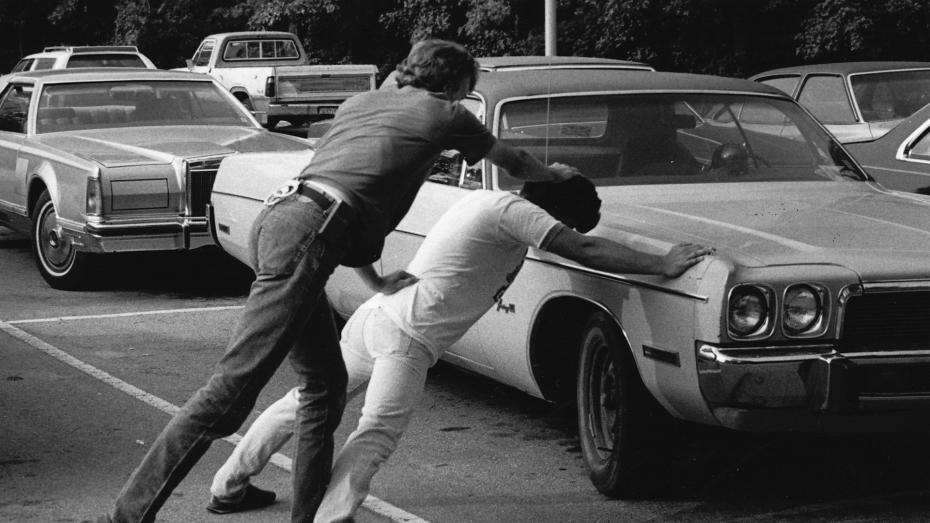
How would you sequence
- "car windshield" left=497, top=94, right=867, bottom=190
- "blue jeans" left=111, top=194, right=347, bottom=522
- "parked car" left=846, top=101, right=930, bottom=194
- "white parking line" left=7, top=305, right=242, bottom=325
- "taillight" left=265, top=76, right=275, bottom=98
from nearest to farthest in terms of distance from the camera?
"blue jeans" left=111, top=194, right=347, bottom=522 < "car windshield" left=497, top=94, right=867, bottom=190 < "parked car" left=846, top=101, right=930, bottom=194 < "white parking line" left=7, top=305, right=242, bottom=325 < "taillight" left=265, top=76, right=275, bottom=98

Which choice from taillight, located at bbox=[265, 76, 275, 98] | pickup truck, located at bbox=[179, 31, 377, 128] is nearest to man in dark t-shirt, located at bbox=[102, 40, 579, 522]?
pickup truck, located at bbox=[179, 31, 377, 128]

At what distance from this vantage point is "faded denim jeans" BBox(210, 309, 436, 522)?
4590mm

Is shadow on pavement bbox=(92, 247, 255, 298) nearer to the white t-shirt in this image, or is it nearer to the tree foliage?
the white t-shirt

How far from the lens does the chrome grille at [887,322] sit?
471cm

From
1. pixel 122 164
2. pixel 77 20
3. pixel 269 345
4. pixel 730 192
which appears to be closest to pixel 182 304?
pixel 122 164

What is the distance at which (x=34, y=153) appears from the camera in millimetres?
10711

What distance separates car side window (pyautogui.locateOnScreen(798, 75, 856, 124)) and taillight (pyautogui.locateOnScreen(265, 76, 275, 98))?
10541 mm

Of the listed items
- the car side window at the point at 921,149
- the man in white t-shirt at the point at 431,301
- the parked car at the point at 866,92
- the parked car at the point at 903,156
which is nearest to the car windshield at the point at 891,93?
the parked car at the point at 866,92

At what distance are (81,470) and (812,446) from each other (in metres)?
2.89

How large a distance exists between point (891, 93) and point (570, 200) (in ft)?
31.3

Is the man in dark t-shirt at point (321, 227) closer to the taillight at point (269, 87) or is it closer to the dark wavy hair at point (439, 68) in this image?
the dark wavy hair at point (439, 68)

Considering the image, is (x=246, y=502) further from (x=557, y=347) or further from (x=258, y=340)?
(x=557, y=347)

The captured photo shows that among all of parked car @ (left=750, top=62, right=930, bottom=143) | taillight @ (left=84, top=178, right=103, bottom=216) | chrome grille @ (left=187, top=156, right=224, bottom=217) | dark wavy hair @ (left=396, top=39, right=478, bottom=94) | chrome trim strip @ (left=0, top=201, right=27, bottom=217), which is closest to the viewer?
dark wavy hair @ (left=396, top=39, right=478, bottom=94)

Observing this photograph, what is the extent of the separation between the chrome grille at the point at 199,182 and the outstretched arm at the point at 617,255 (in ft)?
18.2
